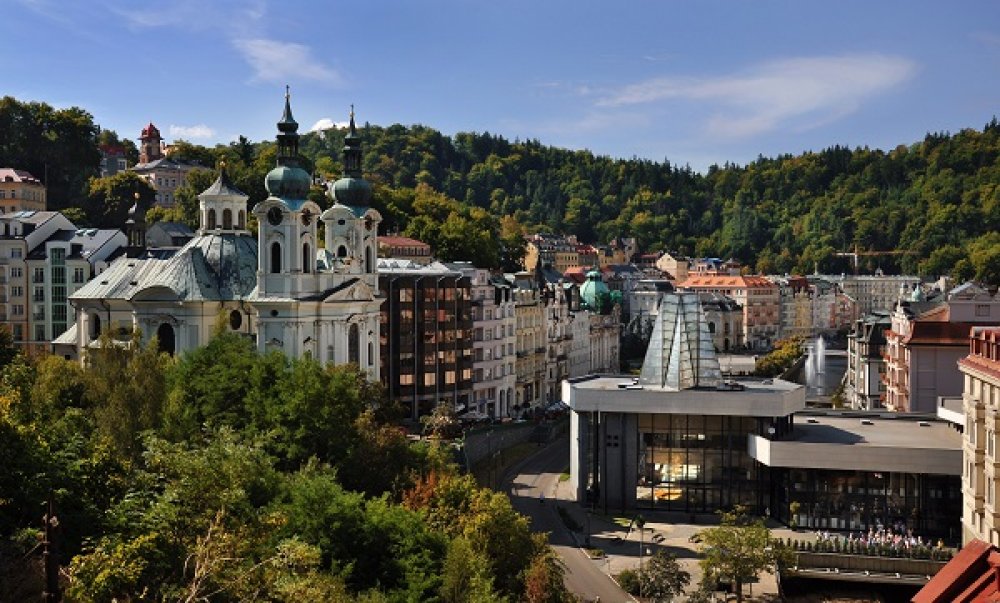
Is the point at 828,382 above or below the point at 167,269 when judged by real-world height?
below

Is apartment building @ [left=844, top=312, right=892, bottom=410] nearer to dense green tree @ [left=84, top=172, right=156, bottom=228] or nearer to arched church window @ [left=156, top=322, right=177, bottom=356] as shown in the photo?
arched church window @ [left=156, top=322, right=177, bottom=356]

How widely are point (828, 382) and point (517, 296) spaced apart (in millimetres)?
49048

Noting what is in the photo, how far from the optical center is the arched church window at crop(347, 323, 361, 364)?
79.0 meters

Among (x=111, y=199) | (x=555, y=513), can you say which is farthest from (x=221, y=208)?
(x=111, y=199)

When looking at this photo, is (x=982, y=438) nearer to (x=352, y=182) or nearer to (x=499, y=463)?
(x=499, y=463)

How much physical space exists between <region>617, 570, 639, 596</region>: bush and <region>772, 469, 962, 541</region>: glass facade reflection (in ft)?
45.9

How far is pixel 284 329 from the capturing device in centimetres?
7481

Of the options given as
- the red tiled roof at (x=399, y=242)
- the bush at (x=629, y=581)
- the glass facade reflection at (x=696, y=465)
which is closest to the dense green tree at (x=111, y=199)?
the red tiled roof at (x=399, y=242)

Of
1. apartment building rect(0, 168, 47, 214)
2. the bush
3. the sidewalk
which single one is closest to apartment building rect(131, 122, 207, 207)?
apartment building rect(0, 168, 47, 214)

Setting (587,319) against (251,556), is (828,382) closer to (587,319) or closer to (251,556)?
(587,319)

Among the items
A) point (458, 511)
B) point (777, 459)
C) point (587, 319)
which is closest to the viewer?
point (458, 511)

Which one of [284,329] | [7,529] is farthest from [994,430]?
[284,329]

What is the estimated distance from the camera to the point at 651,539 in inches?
→ 2366

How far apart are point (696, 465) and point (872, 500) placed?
9645mm
